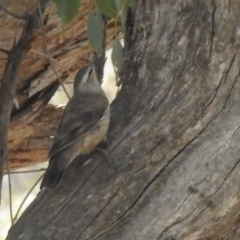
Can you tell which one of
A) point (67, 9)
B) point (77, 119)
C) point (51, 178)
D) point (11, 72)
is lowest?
point (51, 178)

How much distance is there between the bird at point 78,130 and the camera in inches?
119

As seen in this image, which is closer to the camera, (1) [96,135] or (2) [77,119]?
(1) [96,135]

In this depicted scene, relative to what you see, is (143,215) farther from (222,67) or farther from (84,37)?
(84,37)

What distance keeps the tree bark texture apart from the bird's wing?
0.40 ft

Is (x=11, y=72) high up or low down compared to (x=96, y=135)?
up

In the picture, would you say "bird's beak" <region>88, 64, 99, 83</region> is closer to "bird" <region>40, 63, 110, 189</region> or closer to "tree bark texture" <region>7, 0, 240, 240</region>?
"bird" <region>40, 63, 110, 189</region>

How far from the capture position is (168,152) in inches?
113

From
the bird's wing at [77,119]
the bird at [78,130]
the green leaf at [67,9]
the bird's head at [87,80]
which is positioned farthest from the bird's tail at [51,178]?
the bird's head at [87,80]

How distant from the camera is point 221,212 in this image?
2.82 metres

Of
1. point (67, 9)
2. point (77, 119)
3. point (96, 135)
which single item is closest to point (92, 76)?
point (77, 119)

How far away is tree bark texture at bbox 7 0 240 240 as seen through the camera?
2.81 metres

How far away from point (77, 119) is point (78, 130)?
7 cm

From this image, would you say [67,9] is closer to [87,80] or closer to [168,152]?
[168,152]

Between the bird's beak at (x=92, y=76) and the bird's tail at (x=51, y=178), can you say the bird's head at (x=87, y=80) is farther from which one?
the bird's tail at (x=51, y=178)
